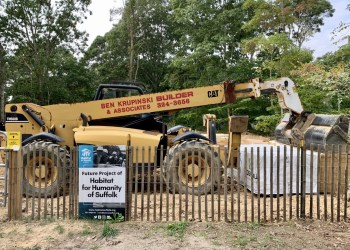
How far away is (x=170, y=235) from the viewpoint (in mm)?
5449

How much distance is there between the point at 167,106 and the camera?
29.5 feet

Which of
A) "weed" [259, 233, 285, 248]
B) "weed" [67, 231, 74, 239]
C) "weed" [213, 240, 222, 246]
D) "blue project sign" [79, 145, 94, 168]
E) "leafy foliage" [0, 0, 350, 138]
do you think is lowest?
"weed" [67, 231, 74, 239]

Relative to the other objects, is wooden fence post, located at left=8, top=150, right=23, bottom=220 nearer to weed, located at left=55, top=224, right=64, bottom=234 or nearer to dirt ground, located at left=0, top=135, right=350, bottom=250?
dirt ground, located at left=0, top=135, right=350, bottom=250

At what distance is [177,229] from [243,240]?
992 millimetres

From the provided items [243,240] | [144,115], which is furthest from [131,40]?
[243,240]

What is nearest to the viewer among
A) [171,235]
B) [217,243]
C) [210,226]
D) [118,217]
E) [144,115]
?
[217,243]

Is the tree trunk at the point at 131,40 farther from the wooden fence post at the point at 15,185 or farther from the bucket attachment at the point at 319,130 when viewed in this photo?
the wooden fence post at the point at 15,185

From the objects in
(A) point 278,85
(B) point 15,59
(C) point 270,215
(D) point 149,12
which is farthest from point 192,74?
(C) point 270,215

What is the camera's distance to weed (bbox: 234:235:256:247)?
16.7ft

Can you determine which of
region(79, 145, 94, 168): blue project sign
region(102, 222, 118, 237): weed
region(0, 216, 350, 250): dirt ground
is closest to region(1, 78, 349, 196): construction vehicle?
region(79, 145, 94, 168): blue project sign

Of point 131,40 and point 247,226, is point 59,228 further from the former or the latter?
point 131,40

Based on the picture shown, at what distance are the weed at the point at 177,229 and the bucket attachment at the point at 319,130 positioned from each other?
4.11m

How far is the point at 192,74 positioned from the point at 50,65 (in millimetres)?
10818

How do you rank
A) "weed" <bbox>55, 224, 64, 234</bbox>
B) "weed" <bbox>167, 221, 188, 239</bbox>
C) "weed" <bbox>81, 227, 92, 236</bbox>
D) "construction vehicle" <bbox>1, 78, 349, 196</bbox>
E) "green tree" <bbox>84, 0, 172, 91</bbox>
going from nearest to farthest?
"weed" <bbox>167, 221, 188, 239</bbox>
"weed" <bbox>81, 227, 92, 236</bbox>
"weed" <bbox>55, 224, 64, 234</bbox>
"construction vehicle" <bbox>1, 78, 349, 196</bbox>
"green tree" <bbox>84, 0, 172, 91</bbox>
